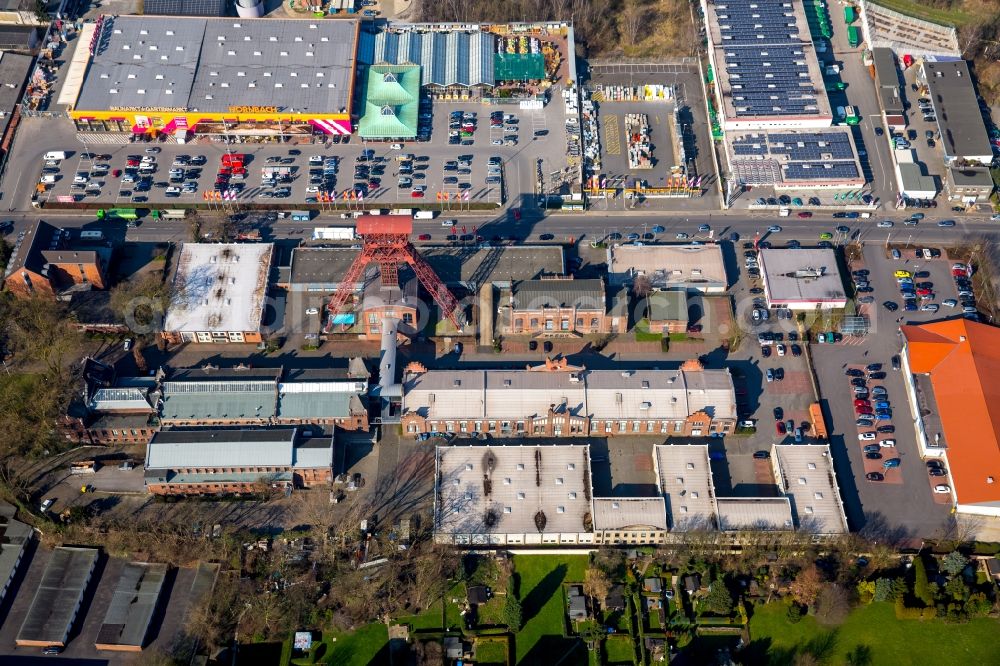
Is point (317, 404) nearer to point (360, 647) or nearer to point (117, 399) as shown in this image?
point (117, 399)

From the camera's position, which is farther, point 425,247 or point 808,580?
point 425,247

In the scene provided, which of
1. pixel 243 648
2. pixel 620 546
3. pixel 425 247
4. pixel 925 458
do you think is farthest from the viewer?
pixel 425 247

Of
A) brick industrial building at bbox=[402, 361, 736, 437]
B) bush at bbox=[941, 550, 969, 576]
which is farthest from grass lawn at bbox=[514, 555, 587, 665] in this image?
bush at bbox=[941, 550, 969, 576]

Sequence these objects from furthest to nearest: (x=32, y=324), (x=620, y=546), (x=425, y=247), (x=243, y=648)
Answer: (x=425, y=247), (x=32, y=324), (x=620, y=546), (x=243, y=648)

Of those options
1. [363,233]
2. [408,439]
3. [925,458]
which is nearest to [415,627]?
[408,439]

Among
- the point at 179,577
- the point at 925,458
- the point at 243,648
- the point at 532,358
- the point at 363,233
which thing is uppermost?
the point at 363,233

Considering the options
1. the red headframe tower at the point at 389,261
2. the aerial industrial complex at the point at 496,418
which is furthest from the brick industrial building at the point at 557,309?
the red headframe tower at the point at 389,261

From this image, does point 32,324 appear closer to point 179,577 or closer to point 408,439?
point 179,577

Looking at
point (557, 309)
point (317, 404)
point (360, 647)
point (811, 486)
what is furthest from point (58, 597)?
point (811, 486)
